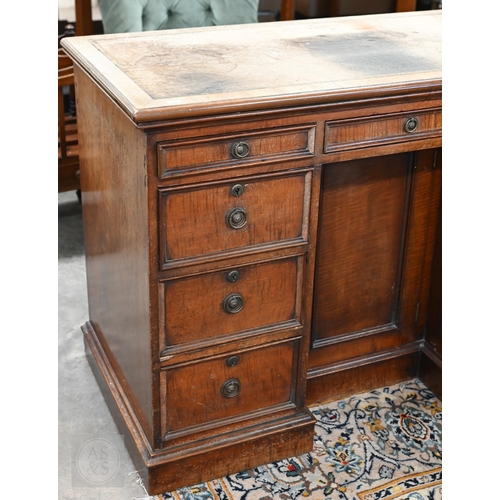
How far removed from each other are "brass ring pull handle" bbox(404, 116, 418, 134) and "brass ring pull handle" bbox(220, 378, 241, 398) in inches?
27.4

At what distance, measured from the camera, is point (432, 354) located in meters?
2.04

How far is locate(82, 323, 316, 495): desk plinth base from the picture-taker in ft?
5.42

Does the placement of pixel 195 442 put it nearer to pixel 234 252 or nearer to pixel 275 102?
pixel 234 252

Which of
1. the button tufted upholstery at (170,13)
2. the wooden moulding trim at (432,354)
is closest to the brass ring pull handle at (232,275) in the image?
the wooden moulding trim at (432,354)

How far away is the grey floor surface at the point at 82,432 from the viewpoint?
1697 millimetres

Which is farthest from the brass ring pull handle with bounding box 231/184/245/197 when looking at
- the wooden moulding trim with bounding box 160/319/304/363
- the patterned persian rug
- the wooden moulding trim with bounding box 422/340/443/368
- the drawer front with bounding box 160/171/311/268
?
the wooden moulding trim with bounding box 422/340/443/368

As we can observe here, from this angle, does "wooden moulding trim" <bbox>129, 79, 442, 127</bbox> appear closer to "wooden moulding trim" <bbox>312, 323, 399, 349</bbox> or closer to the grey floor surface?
"wooden moulding trim" <bbox>312, 323, 399, 349</bbox>

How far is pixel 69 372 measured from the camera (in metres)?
2.11

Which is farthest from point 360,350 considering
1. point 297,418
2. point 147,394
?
point 147,394

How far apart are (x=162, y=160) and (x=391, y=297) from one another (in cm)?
89

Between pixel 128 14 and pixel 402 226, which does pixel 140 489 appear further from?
pixel 128 14

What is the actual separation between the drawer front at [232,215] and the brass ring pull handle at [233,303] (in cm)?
12

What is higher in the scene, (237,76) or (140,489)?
(237,76)

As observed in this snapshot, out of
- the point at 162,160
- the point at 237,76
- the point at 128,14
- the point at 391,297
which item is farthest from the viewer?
the point at 128,14
